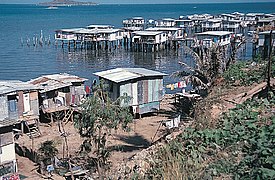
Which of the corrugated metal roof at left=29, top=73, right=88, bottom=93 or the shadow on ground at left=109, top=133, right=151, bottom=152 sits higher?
the corrugated metal roof at left=29, top=73, right=88, bottom=93

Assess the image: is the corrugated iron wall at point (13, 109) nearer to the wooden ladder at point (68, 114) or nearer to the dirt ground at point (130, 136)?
the dirt ground at point (130, 136)

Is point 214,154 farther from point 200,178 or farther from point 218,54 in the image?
point 218,54

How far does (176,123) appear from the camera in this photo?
17.1m

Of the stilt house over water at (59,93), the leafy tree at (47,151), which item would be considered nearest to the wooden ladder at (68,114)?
the stilt house over water at (59,93)

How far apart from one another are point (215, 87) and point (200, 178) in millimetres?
10123

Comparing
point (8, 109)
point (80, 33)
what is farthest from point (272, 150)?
point (80, 33)

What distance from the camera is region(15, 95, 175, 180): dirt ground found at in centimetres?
1505

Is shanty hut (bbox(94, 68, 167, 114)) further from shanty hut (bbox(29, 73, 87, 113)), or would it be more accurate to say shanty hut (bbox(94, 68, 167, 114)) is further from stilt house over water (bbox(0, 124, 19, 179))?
stilt house over water (bbox(0, 124, 19, 179))

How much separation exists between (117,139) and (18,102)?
495 cm

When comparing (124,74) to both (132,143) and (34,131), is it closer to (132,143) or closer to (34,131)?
(132,143)

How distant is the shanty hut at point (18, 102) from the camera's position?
57.3ft

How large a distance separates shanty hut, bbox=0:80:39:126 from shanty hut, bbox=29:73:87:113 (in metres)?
0.97

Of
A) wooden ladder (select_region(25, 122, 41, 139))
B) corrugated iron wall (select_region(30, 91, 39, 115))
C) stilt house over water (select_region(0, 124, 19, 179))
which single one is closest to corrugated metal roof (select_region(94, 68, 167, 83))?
corrugated iron wall (select_region(30, 91, 39, 115))

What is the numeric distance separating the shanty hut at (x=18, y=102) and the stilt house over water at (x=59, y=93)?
0.91m
